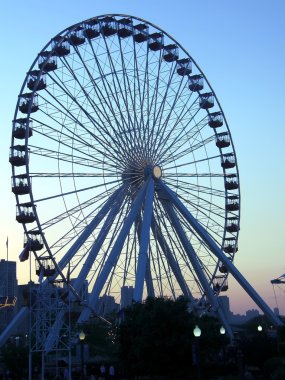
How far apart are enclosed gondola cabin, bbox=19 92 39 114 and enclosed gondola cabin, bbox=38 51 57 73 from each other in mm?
1850

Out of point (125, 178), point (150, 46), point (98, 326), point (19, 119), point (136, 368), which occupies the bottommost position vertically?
point (136, 368)

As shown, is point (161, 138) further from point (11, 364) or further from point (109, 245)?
point (11, 364)

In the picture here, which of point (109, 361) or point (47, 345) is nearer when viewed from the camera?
point (47, 345)

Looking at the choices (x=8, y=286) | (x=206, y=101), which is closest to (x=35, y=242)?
(x=206, y=101)

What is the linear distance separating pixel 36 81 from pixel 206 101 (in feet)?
48.9

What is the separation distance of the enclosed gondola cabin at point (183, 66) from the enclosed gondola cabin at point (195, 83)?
1.96 feet

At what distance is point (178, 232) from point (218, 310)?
837 centimetres

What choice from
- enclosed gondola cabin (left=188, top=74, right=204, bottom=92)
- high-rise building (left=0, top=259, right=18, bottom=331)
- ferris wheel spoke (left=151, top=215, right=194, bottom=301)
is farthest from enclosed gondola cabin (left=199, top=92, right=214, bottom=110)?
high-rise building (left=0, top=259, right=18, bottom=331)

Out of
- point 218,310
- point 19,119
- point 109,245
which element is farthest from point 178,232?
point 19,119

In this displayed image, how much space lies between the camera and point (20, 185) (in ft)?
147

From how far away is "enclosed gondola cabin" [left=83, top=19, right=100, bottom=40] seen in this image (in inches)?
1918

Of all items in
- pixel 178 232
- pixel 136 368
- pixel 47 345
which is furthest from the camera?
pixel 178 232

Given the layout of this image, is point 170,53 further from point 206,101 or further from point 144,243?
point 144,243

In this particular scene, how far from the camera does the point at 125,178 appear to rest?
157ft
